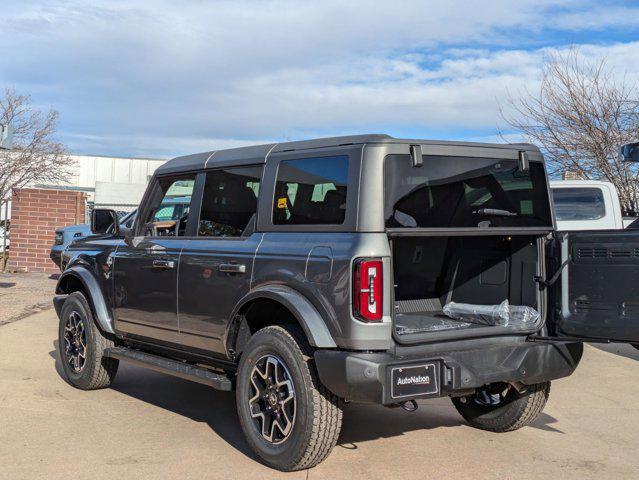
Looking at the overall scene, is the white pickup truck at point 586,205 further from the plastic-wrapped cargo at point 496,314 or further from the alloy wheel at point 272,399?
the alloy wheel at point 272,399

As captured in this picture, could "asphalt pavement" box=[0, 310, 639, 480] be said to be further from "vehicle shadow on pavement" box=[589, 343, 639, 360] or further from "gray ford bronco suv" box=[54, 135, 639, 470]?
"vehicle shadow on pavement" box=[589, 343, 639, 360]

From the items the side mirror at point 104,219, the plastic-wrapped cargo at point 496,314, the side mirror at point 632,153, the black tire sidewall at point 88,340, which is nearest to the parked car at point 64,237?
the black tire sidewall at point 88,340

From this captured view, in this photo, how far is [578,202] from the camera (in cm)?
1170

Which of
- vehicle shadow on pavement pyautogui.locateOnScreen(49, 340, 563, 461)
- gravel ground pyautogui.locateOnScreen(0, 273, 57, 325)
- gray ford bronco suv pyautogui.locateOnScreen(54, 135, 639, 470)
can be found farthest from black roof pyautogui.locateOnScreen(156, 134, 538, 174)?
gravel ground pyautogui.locateOnScreen(0, 273, 57, 325)

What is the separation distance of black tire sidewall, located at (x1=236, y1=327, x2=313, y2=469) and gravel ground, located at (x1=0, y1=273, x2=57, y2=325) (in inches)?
273

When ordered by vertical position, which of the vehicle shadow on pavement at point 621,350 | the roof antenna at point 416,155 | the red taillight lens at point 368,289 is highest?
the roof antenna at point 416,155

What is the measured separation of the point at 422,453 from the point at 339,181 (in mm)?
1938

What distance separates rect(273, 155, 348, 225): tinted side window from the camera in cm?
481

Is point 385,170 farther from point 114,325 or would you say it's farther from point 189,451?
point 114,325

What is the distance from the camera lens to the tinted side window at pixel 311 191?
481 cm

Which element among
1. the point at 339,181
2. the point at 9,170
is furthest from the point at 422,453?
the point at 9,170

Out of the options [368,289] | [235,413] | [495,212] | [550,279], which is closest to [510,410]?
[550,279]

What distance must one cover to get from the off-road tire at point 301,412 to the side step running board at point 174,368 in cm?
52

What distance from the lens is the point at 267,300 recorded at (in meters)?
5.18
